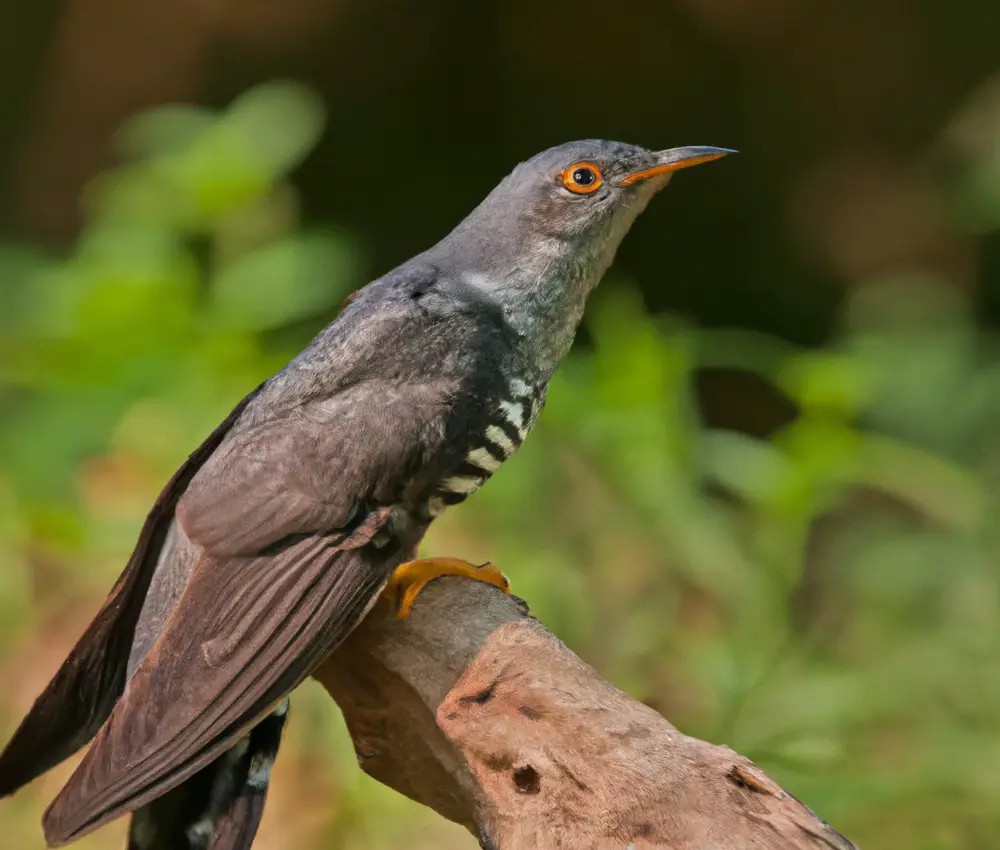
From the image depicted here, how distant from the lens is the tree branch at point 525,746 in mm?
1893

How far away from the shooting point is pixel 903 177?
5.93 metres

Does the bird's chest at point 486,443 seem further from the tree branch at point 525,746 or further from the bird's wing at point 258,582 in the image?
the tree branch at point 525,746

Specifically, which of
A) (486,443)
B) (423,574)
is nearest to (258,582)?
(423,574)

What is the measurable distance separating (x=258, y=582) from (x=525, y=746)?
582mm

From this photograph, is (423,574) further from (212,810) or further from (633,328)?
(633,328)

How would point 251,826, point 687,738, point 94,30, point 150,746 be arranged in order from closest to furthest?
point 687,738
point 150,746
point 251,826
point 94,30

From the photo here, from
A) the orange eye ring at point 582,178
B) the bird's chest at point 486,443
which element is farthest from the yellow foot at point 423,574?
the orange eye ring at point 582,178

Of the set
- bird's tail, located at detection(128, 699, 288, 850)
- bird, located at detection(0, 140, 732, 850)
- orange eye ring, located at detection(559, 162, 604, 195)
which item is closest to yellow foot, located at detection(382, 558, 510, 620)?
bird, located at detection(0, 140, 732, 850)

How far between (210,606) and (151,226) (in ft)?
8.19

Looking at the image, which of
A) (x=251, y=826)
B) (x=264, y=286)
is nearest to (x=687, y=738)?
(x=251, y=826)

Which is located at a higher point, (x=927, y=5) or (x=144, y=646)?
(x=927, y=5)

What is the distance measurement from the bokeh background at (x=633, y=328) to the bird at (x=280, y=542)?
3.70 feet

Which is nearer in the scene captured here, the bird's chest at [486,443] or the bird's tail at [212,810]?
the bird's tail at [212,810]

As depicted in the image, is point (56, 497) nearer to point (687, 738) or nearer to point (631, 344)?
point (631, 344)
